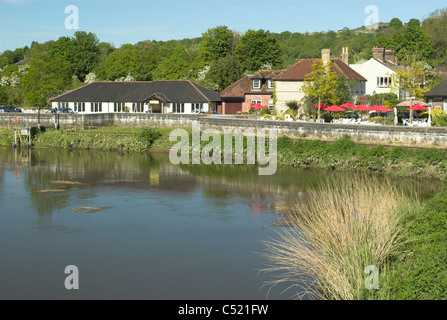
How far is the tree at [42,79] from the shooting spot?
2918 inches

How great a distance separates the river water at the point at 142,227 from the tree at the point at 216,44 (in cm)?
4958

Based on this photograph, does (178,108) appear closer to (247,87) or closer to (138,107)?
(138,107)

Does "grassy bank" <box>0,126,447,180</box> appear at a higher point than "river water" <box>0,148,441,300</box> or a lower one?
higher

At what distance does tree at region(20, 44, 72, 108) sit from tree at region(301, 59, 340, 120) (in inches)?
1353

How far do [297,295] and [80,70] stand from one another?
10371 centimetres

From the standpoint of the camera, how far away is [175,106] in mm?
71125

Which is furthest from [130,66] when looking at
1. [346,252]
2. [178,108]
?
[346,252]

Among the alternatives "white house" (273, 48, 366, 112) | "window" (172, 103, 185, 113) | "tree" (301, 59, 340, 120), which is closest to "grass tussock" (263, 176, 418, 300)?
"tree" (301, 59, 340, 120)

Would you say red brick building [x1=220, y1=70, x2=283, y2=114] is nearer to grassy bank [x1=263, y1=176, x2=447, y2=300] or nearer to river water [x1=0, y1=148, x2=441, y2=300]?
river water [x1=0, y1=148, x2=441, y2=300]

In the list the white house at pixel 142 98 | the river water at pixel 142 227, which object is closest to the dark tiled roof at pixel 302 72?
the white house at pixel 142 98

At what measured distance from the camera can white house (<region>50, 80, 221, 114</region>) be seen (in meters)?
70.8

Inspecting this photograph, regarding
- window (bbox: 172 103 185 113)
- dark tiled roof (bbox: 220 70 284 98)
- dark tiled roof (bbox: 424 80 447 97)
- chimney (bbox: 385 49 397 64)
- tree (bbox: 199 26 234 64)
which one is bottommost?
window (bbox: 172 103 185 113)

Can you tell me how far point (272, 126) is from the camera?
51656 millimetres

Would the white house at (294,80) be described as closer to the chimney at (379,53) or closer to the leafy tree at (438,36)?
the chimney at (379,53)
